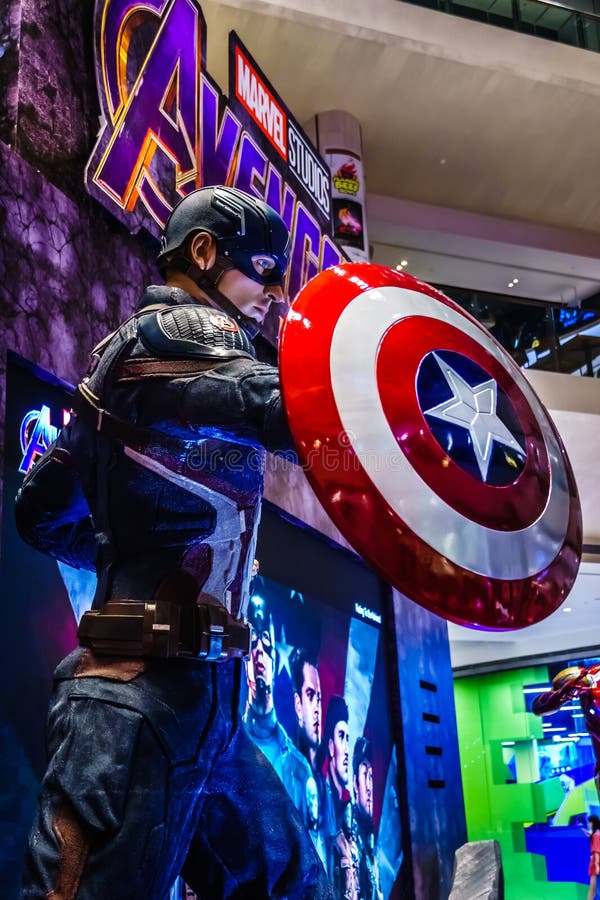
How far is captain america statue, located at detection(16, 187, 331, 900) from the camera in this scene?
52.8 inches

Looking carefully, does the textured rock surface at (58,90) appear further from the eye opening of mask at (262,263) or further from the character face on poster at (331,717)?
the character face on poster at (331,717)

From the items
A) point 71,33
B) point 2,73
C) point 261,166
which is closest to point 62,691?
point 2,73

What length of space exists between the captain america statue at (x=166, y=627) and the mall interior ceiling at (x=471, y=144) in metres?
6.72

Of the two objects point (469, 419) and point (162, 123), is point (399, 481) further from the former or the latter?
point (162, 123)

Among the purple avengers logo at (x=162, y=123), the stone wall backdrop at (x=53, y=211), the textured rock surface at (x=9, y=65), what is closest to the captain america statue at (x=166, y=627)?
the stone wall backdrop at (x=53, y=211)

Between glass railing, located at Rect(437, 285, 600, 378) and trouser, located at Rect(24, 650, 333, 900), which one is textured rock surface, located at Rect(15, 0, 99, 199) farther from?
glass railing, located at Rect(437, 285, 600, 378)

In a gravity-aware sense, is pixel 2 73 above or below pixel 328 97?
below

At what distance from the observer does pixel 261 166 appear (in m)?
5.03

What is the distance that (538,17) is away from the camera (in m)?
9.27

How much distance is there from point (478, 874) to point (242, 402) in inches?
133

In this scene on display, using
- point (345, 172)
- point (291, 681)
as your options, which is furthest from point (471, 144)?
point (291, 681)

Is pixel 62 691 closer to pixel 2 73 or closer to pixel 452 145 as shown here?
pixel 2 73

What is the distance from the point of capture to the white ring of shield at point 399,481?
4.27 ft

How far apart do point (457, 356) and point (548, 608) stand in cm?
42
